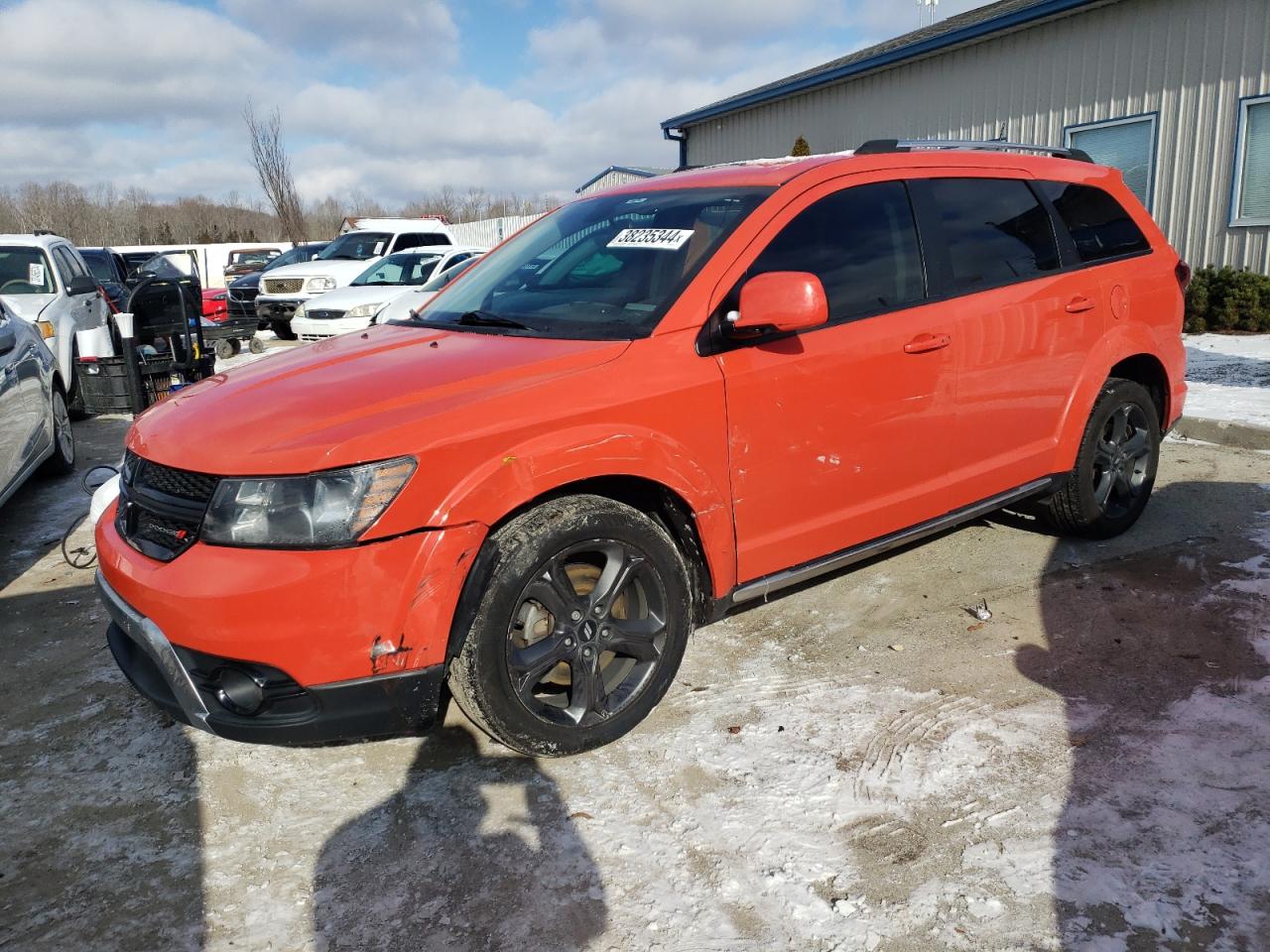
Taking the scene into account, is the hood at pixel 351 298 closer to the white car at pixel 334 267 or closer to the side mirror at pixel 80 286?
the white car at pixel 334 267

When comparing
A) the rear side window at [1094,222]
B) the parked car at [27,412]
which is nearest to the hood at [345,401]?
the rear side window at [1094,222]

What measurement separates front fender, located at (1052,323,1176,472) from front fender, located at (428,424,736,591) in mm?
1995

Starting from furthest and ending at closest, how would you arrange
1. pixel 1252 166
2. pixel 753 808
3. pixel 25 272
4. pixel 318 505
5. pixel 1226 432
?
pixel 1252 166 < pixel 25 272 < pixel 1226 432 < pixel 753 808 < pixel 318 505

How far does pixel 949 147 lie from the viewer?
4074 mm

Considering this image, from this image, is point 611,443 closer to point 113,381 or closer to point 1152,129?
point 113,381

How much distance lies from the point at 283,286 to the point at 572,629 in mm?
14597

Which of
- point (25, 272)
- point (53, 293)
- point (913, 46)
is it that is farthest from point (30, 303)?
point (913, 46)

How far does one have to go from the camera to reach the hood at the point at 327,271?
1593 cm

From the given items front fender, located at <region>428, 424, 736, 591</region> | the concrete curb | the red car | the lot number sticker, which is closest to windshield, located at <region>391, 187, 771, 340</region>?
the lot number sticker

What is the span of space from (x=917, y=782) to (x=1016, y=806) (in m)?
0.27

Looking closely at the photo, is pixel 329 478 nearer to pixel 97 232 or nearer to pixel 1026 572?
pixel 1026 572

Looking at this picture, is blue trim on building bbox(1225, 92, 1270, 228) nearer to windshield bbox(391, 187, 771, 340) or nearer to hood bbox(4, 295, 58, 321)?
windshield bbox(391, 187, 771, 340)

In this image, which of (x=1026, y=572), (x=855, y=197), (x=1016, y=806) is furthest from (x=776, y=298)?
(x=1026, y=572)

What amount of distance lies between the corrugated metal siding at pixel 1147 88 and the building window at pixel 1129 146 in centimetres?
11
